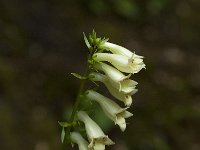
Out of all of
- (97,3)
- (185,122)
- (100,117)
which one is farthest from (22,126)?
(97,3)

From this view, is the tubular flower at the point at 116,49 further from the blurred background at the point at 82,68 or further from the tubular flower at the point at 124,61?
the blurred background at the point at 82,68

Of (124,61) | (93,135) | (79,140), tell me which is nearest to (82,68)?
(79,140)

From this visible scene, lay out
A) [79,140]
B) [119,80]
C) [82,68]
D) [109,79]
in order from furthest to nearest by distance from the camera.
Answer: [82,68] < [79,140] < [109,79] < [119,80]

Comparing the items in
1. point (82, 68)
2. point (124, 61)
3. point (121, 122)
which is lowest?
point (121, 122)

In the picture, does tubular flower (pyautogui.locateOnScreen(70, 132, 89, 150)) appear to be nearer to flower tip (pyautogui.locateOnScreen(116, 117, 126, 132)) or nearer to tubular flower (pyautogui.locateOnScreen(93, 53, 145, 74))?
flower tip (pyautogui.locateOnScreen(116, 117, 126, 132))

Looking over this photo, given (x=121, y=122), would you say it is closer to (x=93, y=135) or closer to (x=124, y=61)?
(x=93, y=135)

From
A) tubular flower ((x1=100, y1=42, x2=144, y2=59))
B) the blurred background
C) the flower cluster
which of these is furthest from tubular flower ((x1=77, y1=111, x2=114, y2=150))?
the blurred background
